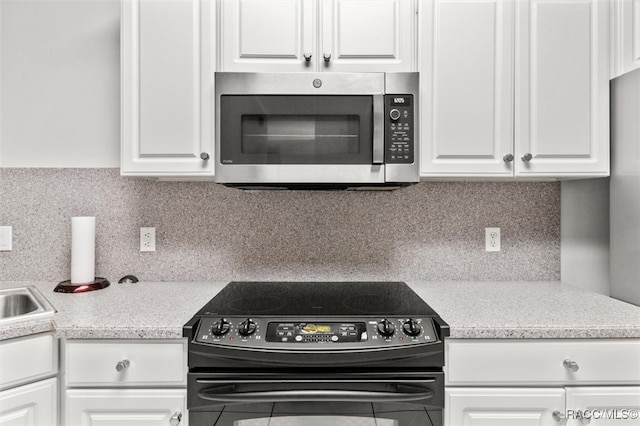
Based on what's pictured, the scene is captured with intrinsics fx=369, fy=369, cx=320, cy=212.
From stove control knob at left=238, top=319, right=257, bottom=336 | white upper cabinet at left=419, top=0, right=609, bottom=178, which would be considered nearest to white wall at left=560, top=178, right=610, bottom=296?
white upper cabinet at left=419, top=0, right=609, bottom=178

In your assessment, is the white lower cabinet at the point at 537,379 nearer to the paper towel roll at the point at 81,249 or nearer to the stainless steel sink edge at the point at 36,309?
the stainless steel sink edge at the point at 36,309

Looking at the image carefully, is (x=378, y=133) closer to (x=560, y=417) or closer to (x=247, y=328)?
(x=247, y=328)

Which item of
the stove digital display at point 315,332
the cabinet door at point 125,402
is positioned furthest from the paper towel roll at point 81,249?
the stove digital display at point 315,332

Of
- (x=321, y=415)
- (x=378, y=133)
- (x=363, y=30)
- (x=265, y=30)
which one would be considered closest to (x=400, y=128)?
(x=378, y=133)

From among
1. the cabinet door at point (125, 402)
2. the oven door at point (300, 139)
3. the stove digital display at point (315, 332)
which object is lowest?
the cabinet door at point (125, 402)

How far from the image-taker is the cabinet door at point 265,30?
139 cm

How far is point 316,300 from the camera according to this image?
1.39m

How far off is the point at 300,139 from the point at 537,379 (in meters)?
1.08

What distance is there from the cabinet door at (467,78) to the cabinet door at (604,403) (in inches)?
32.4

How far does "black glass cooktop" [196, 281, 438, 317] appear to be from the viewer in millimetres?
1220

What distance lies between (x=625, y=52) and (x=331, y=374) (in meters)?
1.58

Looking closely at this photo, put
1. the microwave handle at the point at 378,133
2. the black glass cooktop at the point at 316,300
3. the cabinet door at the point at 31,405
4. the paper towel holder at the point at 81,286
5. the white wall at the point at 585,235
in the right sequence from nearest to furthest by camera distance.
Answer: the cabinet door at the point at 31,405 < the black glass cooktop at the point at 316,300 < the microwave handle at the point at 378,133 < the paper towel holder at the point at 81,286 < the white wall at the point at 585,235

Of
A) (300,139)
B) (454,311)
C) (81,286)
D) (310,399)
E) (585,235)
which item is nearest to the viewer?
(310,399)

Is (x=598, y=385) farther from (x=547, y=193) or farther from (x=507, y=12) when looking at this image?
(x=507, y=12)
